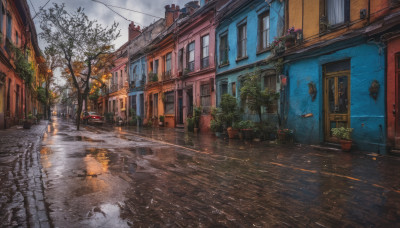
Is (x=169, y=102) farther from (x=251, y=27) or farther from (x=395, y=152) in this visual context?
(x=395, y=152)

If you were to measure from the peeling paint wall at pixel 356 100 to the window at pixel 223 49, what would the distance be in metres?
6.10

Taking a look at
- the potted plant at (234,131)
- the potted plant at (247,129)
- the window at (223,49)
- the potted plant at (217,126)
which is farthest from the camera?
the window at (223,49)

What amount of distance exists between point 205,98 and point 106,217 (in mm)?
15817

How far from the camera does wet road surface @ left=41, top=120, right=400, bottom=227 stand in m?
2.92

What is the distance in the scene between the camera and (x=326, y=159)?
22.9 feet

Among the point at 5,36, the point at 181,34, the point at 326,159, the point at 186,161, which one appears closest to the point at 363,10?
the point at 326,159

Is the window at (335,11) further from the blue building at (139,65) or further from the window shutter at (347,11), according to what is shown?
the blue building at (139,65)

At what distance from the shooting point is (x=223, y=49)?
1689cm

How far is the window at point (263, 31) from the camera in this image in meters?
13.4

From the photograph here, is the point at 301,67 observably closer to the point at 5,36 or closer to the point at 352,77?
the point at 352,77

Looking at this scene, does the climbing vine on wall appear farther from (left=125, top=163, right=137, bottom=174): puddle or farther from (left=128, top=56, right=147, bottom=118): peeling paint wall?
(left=125, top=163, right=137, bottom=174): puddle

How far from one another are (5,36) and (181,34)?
38.5 feet

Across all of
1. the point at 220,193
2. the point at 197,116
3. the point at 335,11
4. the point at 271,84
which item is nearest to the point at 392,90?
the point at 335,11

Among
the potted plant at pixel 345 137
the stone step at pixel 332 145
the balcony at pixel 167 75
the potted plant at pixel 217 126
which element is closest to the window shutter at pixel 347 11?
the potted plant at pixel 345 137
